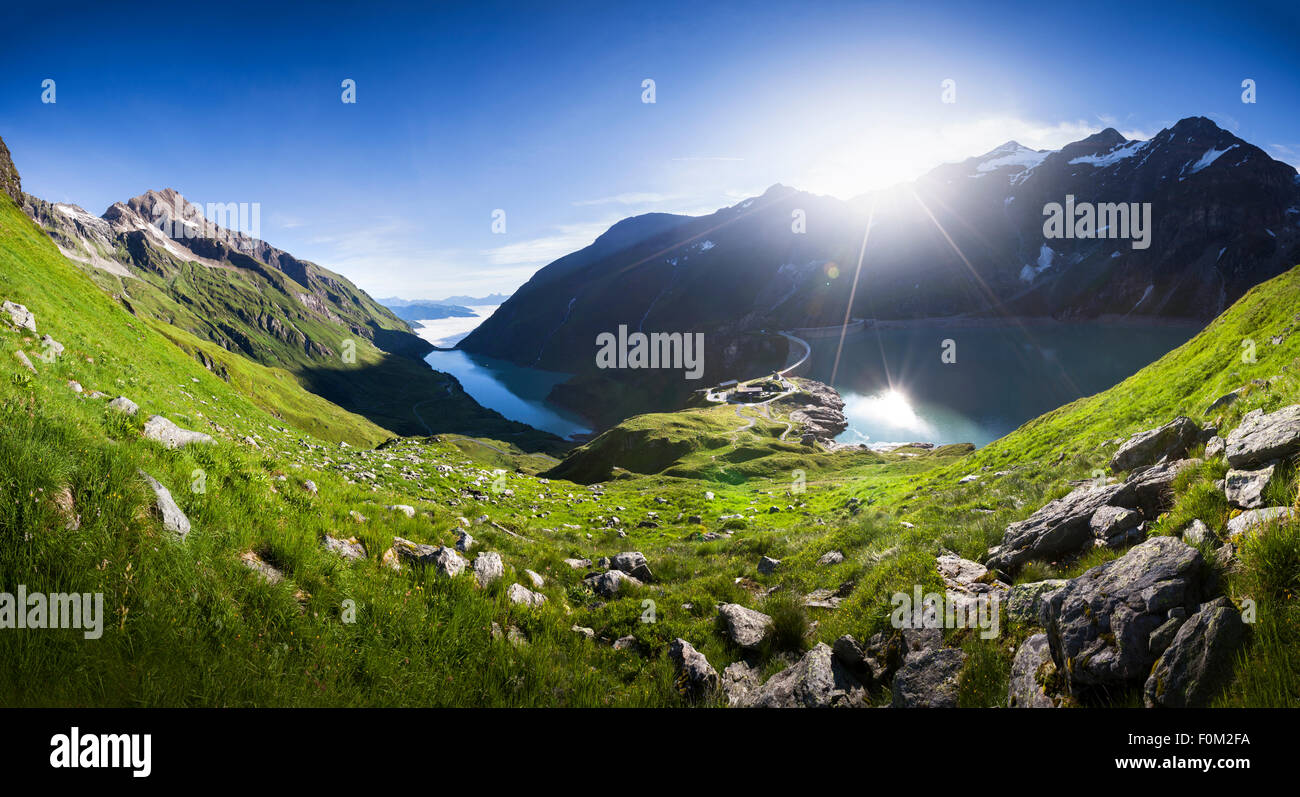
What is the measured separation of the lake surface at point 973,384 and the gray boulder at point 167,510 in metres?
122

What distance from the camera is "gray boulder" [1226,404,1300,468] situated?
6309mm

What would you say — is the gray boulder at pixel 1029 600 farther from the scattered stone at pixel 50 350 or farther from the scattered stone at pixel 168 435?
Result: the scattered stone at pixel 50 350

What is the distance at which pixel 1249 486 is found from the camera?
5.93 meters

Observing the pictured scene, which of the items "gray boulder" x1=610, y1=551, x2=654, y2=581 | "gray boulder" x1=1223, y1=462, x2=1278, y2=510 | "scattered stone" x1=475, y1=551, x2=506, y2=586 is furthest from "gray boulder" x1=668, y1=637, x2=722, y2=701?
"gray boulder" x1=1223, y1=462, x2=1278, y2=510

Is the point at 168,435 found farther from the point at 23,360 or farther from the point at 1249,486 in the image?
the point at 1249,486

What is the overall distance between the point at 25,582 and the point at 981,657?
32.0 feet

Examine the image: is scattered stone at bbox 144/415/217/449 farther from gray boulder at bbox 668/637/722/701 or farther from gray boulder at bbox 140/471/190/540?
gray boulder at bbox 668/637/722/701

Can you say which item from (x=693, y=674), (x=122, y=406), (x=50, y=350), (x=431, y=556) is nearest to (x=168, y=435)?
(x=122, y=406)

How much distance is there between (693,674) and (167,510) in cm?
697

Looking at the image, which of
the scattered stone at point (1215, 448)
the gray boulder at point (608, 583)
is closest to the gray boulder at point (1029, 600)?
the scattered stone at point (1215, 448)

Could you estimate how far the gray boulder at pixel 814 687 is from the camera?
581cm

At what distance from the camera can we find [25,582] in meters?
4.14
